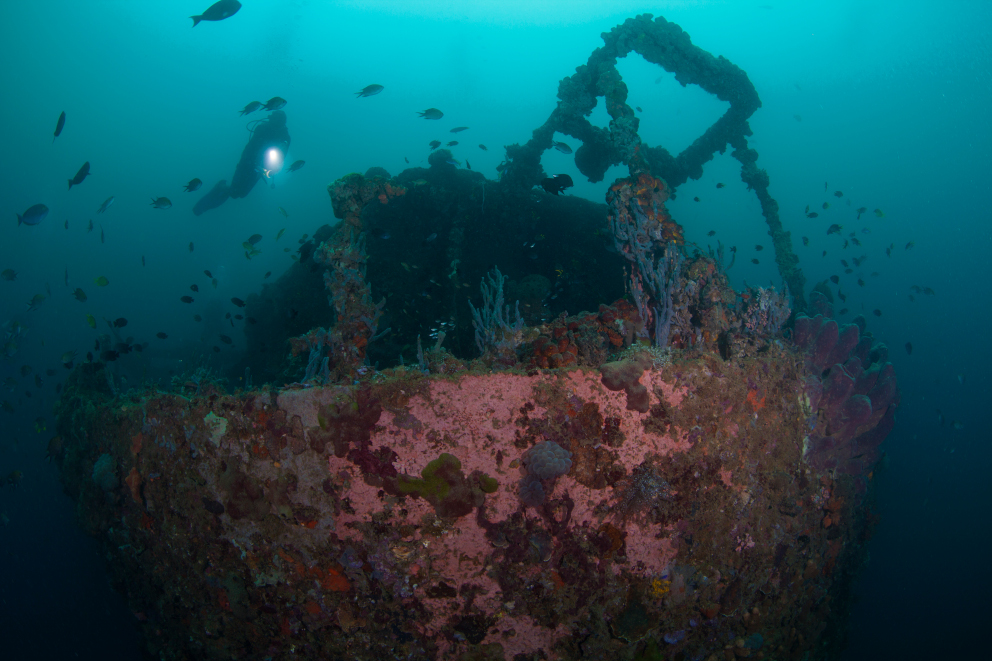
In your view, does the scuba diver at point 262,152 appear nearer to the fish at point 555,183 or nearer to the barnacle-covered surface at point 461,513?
the fish at point 555,183

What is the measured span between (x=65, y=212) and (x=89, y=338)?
7248cm

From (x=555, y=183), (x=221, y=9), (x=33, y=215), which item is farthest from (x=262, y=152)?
(x=555, y=183)

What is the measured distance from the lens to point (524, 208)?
442 inches

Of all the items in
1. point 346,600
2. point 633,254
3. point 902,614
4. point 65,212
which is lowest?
point 65,212

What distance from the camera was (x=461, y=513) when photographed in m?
3.36

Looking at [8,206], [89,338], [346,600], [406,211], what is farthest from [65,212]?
[346,600]

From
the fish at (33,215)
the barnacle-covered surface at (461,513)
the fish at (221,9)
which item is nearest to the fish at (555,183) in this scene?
the barnacle-covered surface at (461,513)

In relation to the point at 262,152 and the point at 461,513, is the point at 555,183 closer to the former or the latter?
the point at 461,513

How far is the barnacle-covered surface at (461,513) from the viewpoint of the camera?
337 centimetres

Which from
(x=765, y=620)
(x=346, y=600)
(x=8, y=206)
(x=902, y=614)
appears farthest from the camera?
(x=8, y=206)

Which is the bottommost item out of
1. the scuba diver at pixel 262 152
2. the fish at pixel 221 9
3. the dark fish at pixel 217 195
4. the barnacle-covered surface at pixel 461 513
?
the dark fish at pixel 217 195

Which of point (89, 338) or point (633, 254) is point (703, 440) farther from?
point (89, 338)

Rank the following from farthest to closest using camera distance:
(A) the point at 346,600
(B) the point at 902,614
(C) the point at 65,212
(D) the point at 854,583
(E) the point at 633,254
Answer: (C) the point at 65,212 → (B) the point at 902,614 → (D) the point at 854,583 → (E) the point at 633,254 → (A) the point at 346,600

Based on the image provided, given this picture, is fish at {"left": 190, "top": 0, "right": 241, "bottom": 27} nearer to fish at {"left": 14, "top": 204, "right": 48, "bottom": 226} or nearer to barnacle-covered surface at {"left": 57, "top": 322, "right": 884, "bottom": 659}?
fish at {"left": 14, "top": 204, "right": 48, "bottom": 226}
